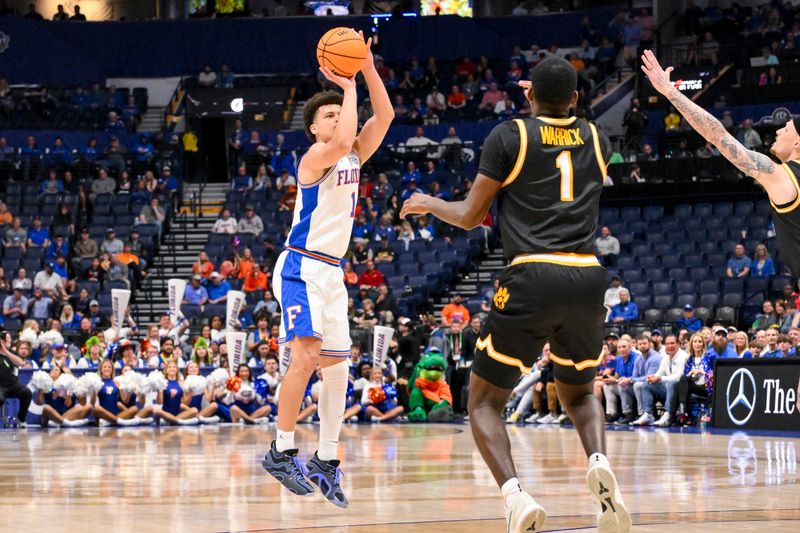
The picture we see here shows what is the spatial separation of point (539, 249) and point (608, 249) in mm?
18851

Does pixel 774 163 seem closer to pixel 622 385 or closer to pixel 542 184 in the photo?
pixel 542 184

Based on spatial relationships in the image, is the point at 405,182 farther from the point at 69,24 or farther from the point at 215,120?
the point at 69,24

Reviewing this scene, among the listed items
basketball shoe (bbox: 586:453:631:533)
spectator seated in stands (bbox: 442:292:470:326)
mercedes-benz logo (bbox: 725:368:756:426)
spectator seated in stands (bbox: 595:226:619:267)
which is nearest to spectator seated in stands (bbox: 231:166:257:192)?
spectator seated in stands (bbox: 442:292:470:326)

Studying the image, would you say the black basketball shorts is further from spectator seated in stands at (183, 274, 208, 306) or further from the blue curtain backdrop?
the blue curtain backdrop

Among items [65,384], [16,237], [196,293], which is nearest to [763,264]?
[196,293]

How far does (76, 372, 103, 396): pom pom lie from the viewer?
18.9 meters

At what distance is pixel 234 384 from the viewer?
19.3 metres

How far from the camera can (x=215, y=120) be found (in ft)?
116

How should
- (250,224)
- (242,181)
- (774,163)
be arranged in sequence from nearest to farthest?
(774,163)
(250,224)
(242,181)

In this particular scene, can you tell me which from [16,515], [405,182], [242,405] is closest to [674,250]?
[405,182]

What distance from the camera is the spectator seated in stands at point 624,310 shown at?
21.2 metres

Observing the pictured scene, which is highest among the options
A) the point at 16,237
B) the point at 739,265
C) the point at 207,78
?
the point at 207,78

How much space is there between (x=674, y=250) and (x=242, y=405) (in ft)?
30.0

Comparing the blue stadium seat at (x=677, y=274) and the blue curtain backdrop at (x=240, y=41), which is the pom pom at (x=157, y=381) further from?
the blue curtain backdrop at (x=240, y=41)
